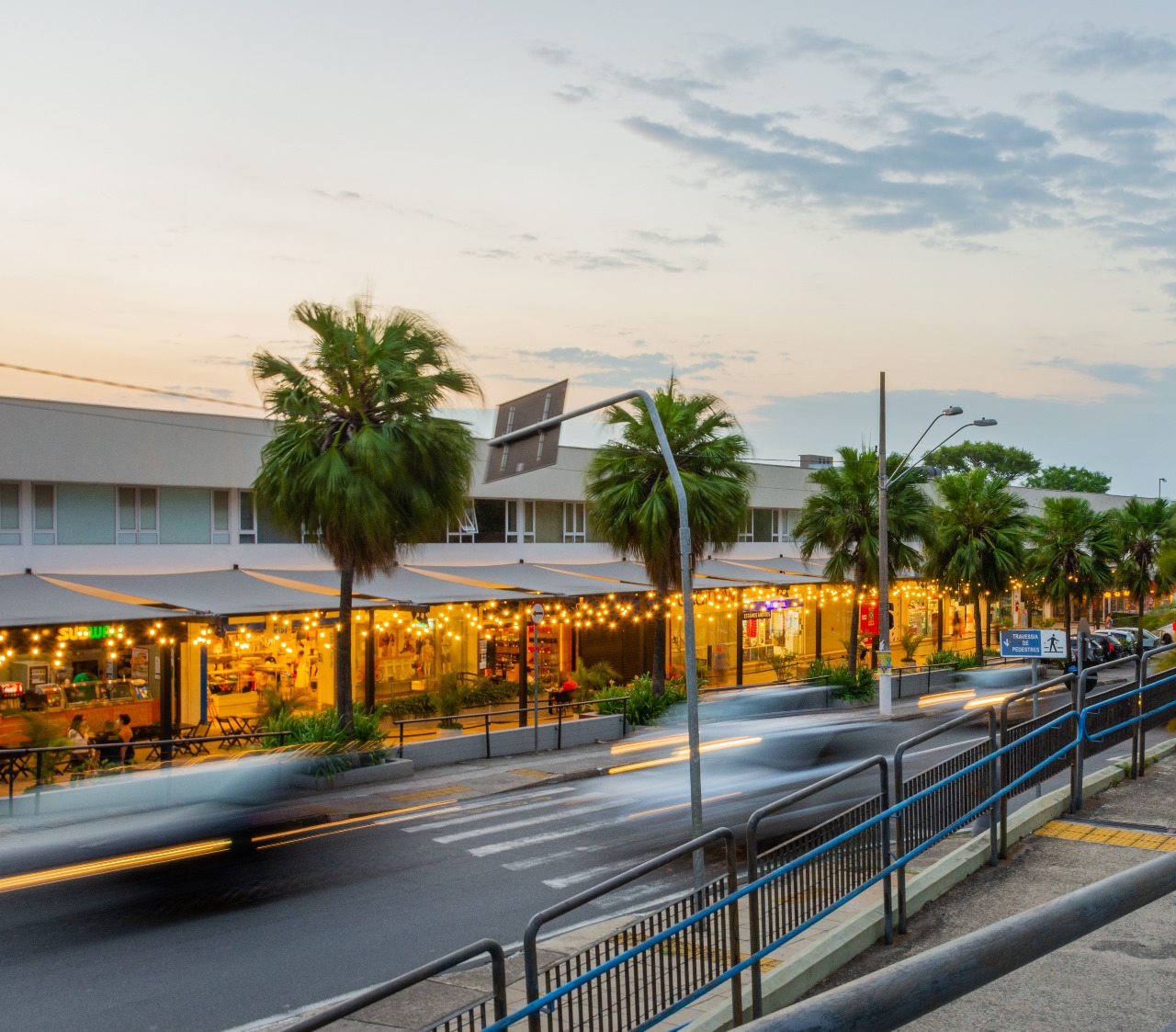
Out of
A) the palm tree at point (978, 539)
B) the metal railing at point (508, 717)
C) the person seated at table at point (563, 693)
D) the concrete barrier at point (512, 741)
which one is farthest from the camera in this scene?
the palm tree at point (978, 539)

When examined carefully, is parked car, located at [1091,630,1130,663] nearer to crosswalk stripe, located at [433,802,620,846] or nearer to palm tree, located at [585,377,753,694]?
palm tree, located at [585,377,753,694]

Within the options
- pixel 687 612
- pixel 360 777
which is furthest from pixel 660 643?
pixel 687 612

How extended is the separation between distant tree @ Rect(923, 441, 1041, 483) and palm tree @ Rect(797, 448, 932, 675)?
342 feet

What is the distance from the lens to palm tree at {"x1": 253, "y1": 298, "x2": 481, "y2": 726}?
23.0m

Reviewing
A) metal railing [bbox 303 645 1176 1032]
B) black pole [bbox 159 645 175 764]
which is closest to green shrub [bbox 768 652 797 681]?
black pole [bbox 159 645 175 764]

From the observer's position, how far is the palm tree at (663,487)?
30.9 meters

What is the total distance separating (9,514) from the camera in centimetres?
2672

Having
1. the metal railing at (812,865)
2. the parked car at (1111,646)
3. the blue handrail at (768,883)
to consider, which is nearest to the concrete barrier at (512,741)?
the blue handrail at (768,883)

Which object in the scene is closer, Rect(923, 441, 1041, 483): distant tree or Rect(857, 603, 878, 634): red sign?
Rect(857, 603, 878, 634): red sign

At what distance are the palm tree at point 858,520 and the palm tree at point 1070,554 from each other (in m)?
17.0

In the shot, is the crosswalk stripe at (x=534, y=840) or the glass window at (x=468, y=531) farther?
the glass window at (x=468, y=531)

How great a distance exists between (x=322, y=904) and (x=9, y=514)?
16998mm

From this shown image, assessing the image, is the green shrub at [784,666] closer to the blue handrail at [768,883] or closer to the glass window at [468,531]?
the glass window at [468,531]

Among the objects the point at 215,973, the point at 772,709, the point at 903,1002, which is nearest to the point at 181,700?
the point at 772,709
